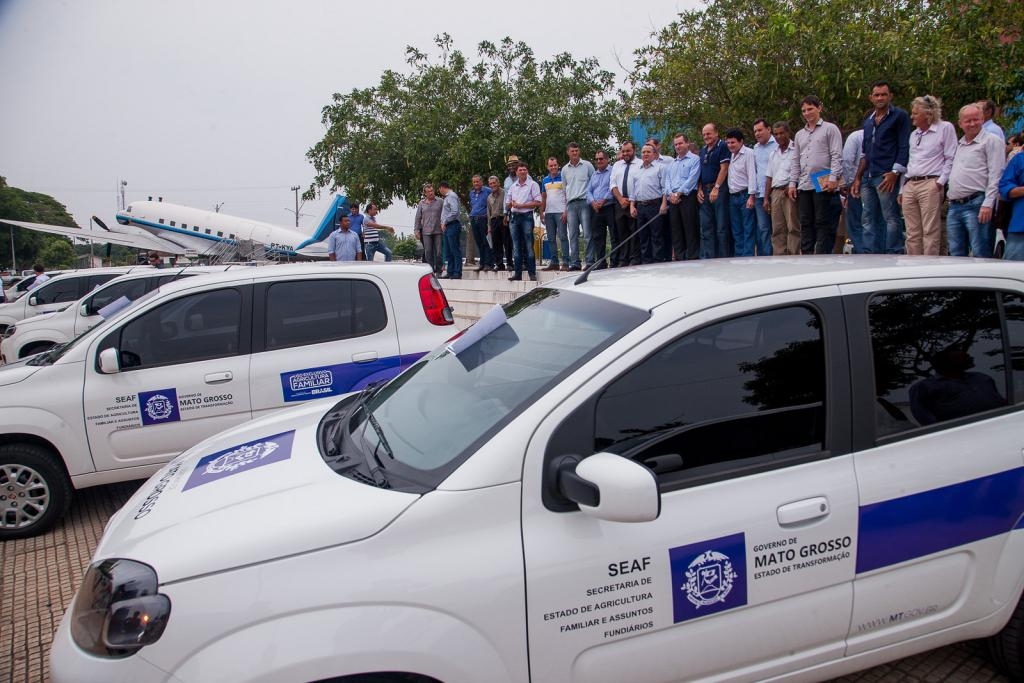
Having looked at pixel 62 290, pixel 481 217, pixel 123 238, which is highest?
pixel 123 238

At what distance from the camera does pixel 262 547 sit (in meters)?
2.03

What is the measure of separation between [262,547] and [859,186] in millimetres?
7429

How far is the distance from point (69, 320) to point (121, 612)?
10.9 metres

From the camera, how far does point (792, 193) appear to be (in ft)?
26.4

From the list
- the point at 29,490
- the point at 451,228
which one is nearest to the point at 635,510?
the point at 29,490

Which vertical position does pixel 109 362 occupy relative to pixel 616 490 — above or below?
above

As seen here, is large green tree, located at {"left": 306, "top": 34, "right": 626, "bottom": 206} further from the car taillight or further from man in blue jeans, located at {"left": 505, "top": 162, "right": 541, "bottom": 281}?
the car taillight

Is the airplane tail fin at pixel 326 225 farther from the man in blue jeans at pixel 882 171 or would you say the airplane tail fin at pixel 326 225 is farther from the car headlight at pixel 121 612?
the car headlight at pixel 121 612

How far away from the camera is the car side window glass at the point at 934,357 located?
100 inches

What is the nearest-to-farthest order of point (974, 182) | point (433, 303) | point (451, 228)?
point (433, 303) < point (974, 182) < point (451, 228)

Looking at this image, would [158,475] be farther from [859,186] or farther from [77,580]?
[859,186]

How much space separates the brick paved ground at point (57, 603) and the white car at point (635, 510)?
318mm

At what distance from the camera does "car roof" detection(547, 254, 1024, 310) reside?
2510 millimetres

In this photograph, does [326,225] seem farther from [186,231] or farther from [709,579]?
[709,579]
